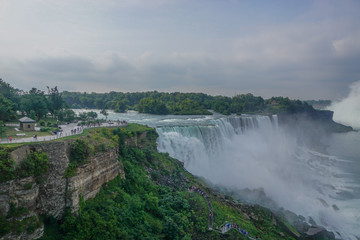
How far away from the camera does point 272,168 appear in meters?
31.1

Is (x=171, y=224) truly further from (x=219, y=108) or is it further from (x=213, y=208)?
(x=219, y=108)

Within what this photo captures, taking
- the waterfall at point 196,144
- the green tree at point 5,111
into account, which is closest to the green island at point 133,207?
Result: the waterfall at point 196,144

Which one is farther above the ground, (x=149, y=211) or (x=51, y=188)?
(x=51, y=188)

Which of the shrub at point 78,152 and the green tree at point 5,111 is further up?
the green tree at point 5,111

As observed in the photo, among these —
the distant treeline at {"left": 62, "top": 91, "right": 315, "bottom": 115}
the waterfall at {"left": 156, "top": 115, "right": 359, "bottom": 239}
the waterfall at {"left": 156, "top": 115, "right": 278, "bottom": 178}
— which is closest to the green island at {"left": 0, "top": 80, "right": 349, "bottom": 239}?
the waterfall at {"left": 156, "top": 115, "right": 278, "bottom": 178}

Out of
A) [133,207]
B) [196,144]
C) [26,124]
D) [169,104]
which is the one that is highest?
[169,104]

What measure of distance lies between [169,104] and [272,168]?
39.7 metres

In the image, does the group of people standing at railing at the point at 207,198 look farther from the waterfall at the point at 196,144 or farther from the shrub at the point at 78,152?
the shrub at the point at 78,152

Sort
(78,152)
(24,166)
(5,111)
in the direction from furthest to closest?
(5,111) < (78,152) < (24,166)

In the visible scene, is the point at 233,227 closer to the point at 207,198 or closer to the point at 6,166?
the point at 207,198

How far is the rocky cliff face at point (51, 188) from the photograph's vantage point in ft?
30.7

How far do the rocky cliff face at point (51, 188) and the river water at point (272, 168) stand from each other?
43.6 feet

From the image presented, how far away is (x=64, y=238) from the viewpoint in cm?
1025

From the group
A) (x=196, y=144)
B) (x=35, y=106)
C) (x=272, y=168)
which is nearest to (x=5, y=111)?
(x=35, y=106)
